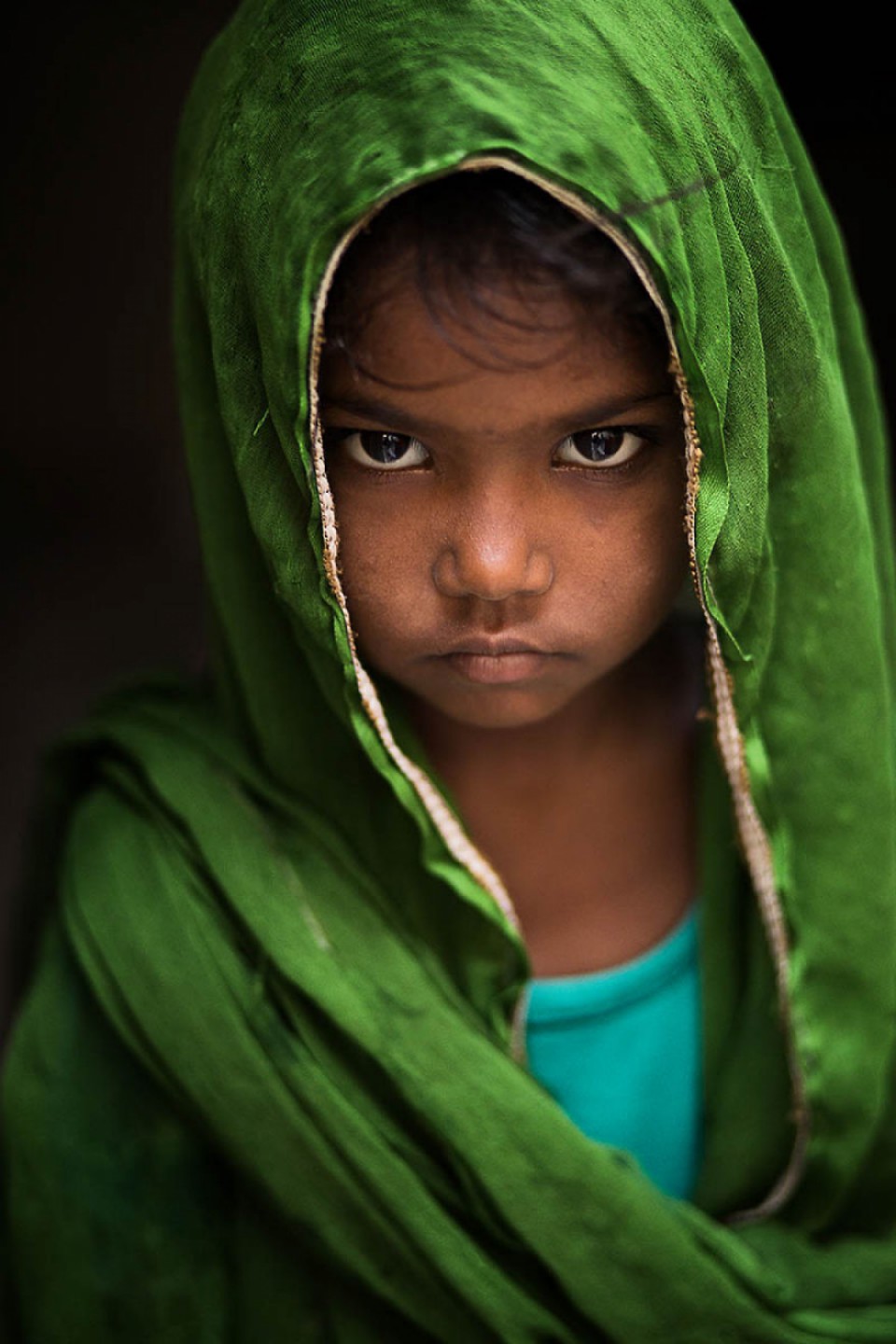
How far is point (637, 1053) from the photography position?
3.26 feet

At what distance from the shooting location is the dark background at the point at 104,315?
6.29 feet

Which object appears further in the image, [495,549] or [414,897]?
[414,897]

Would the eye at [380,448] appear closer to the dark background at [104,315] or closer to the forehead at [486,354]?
the forehead at [486,354]

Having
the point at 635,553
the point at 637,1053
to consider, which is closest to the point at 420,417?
the point at 635,553

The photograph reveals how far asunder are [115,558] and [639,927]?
5.21 ft

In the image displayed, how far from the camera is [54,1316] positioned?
924 millimetres

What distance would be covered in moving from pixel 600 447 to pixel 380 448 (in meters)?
0.12

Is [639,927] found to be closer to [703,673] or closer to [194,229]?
[703,673]

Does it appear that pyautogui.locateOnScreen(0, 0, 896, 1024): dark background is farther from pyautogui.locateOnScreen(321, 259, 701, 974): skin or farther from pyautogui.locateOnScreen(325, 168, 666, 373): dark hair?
pyautogui.locateOnScreen(325, 168, 666, 373): dark hair

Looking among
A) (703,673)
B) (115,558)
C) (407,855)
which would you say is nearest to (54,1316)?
(407,855)

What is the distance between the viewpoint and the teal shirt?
98 centimetres

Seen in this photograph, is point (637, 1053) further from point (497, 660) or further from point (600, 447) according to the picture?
point (600, 447)

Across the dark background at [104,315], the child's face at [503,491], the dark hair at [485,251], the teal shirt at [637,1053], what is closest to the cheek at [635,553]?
the child's face at [503,491]

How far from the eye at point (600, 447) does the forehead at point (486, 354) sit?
0.02 m
